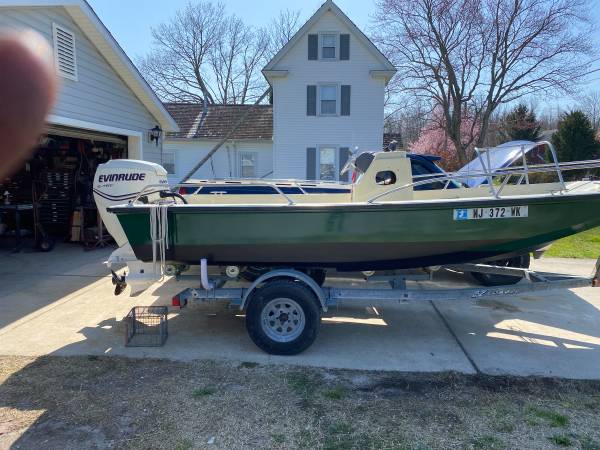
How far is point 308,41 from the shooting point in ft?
56.9

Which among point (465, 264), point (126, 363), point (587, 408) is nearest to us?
point (587, 408)

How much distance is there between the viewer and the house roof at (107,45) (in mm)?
7711

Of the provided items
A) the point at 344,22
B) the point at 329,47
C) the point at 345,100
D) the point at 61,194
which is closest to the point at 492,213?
the point at 61,194

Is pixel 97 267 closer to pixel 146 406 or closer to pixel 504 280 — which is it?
pixel 146 406

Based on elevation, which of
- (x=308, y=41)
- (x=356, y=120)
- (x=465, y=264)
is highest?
(x=308, y=41)

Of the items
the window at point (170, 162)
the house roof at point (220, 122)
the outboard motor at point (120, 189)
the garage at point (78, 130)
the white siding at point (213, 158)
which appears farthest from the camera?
the window at point (170, 162)

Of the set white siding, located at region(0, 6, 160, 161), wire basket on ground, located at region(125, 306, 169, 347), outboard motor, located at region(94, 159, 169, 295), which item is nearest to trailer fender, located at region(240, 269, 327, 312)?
wire basket on ground, located at region(125, 306, 169, 347)

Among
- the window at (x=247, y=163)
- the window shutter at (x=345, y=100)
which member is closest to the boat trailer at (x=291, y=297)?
the window shutter at (x=345, y=100)

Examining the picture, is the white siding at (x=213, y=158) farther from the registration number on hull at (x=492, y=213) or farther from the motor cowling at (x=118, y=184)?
the registration number on hull at (x=492, y=213)

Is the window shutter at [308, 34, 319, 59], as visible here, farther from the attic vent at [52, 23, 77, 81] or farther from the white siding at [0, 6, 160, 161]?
the attic vent at [52, 23, 77, 81]

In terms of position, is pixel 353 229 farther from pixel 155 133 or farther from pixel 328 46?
pixel 328 46

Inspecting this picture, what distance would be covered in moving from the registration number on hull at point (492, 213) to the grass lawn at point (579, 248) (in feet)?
20.6

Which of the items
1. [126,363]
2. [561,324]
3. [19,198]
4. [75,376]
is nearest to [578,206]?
[561,324]

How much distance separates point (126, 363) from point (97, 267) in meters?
4.65
